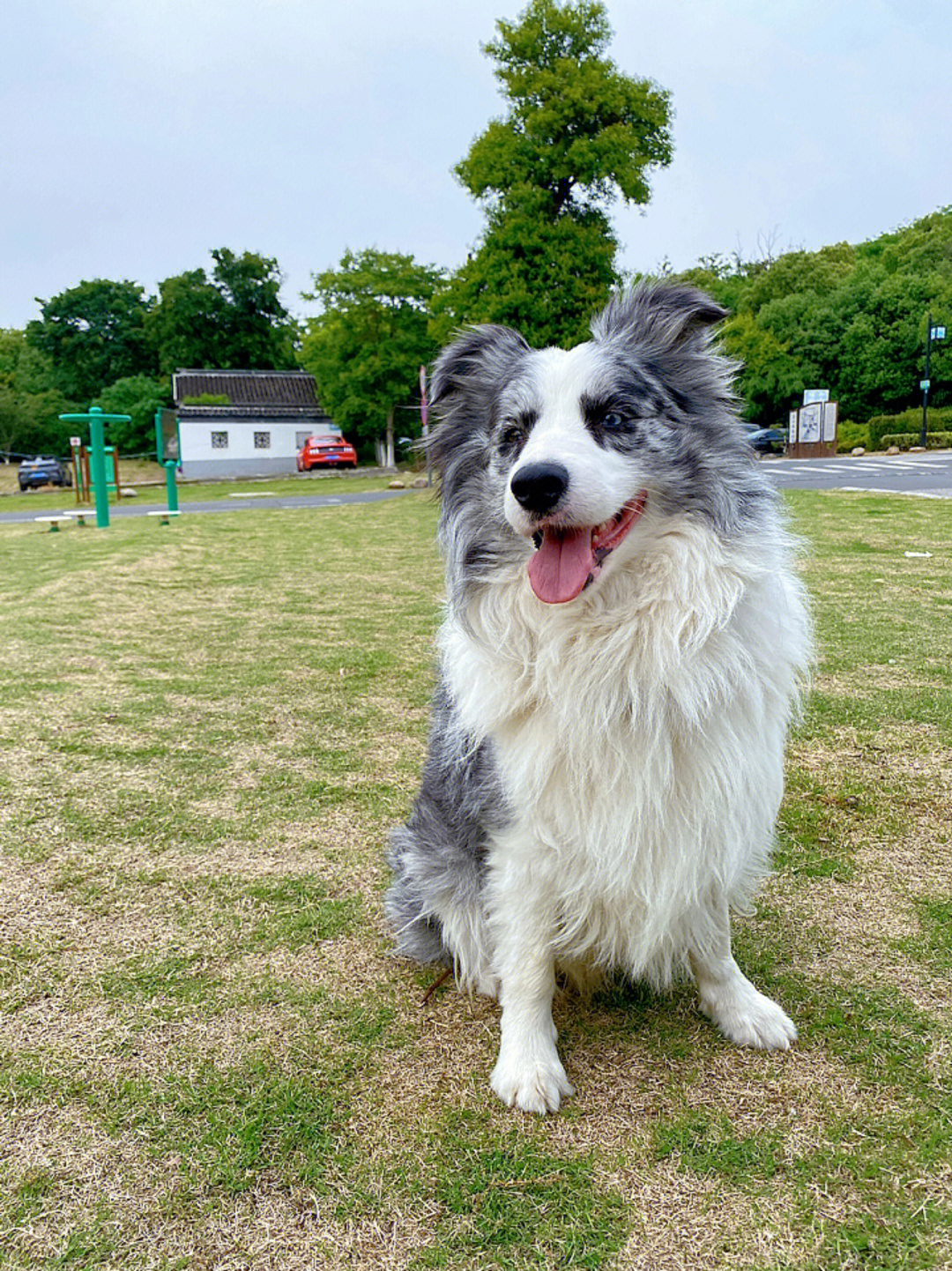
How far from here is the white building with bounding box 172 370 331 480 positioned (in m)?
38.3

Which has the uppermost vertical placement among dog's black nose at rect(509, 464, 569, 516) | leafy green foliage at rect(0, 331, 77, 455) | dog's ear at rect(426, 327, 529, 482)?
leafy green foliage at rect(0, 331, 77, 455)

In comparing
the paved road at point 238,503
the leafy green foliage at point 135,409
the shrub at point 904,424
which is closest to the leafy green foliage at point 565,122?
the paved road at point 238,503

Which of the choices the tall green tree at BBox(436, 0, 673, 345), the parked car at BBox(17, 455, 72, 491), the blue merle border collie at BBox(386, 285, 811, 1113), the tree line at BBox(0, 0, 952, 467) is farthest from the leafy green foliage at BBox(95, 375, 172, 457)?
the blue merle border collie at BBox(386, 285, 811, 1113)

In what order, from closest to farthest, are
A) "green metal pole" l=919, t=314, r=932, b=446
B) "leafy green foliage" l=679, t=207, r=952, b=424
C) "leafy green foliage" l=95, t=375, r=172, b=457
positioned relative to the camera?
"green metal pole" l=919, t=314, r=932, b=446 < "leafy green foliage" l=679, t=207, r=952, b=424 < "leafy green foliage" l=95, t=375, r=172, b=457

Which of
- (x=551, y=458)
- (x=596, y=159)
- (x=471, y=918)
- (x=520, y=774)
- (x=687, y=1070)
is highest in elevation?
(x=596, y=159)

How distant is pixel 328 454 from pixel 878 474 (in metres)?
22.3

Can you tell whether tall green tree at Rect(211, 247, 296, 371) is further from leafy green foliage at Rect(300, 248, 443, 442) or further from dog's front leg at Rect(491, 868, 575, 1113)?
dog's front leg at Rect(491, 868, 575, 1113)

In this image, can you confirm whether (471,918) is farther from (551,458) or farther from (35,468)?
(35,468)

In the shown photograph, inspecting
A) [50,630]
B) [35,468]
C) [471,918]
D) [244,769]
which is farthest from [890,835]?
[35,468]

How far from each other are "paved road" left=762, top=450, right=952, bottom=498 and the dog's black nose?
38.3 feet

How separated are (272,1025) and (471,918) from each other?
0.54 meters

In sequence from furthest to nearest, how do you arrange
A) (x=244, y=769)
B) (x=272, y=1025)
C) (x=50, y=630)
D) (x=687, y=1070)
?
(x=50, y=630) < (x=244, y=769) < (x=272, y=1025) < (x=687, y=1070)

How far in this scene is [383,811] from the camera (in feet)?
10.7

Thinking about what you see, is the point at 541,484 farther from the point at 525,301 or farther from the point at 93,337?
the point at 93,337
